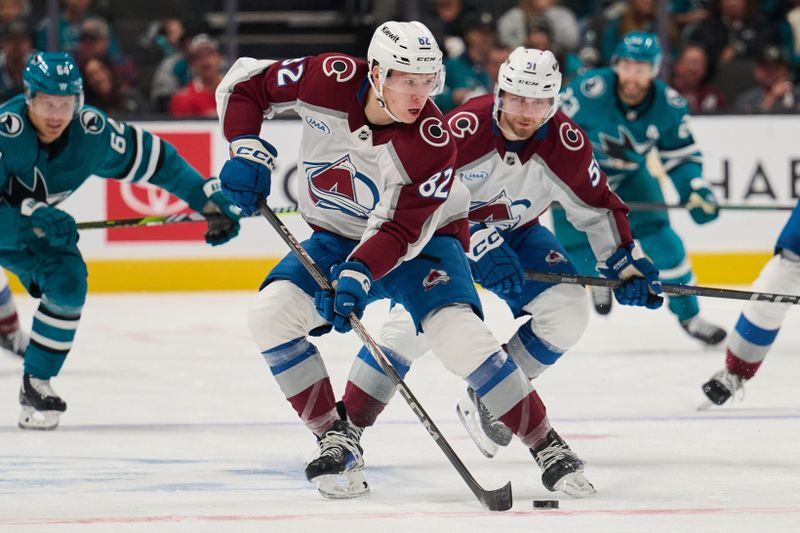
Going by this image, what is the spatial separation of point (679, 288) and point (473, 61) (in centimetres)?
374

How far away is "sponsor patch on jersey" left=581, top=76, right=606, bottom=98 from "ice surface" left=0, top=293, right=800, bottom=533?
97cm

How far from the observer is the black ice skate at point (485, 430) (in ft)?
12.1

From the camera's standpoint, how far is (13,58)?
7133mm

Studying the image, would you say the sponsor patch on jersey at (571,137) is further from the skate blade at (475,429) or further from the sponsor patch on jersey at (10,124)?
the sponsor patch on jersey at (10,124)

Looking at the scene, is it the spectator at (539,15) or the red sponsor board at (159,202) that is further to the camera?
the spectator at (539,15)

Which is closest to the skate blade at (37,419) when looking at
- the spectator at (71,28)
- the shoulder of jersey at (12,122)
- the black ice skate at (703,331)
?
the shoulder of jersey at (12,122)

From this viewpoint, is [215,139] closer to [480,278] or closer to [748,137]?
[748,137]

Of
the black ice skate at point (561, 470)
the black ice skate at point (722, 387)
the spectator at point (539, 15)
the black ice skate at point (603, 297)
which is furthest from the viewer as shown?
the spectator at point (539, 15)

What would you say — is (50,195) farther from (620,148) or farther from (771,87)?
(771,87)

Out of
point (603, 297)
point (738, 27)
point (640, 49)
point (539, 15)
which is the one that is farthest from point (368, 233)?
point (738, 27)

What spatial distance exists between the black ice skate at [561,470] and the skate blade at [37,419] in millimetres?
1562

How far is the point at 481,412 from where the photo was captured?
12.3 feet

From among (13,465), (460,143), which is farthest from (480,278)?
(13,465)

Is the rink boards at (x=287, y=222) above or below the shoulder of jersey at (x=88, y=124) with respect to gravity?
below
